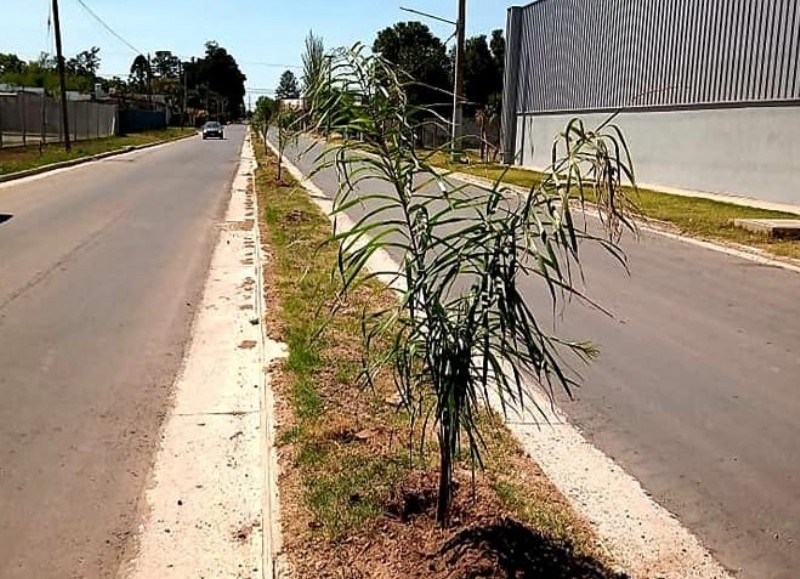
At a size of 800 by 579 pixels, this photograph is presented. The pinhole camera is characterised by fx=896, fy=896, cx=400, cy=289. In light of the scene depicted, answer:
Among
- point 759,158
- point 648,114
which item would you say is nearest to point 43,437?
point 759,158

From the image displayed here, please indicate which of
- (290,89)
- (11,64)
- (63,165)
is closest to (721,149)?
(290,89)

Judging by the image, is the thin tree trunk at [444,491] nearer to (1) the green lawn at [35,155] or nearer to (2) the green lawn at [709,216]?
(2) the green lawn at [709,216]

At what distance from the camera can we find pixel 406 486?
165 inches

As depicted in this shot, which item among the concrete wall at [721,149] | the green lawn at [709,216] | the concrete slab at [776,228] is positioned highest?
the concrete wall at [721,149]

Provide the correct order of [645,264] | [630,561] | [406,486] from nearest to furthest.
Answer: [630,561] → [406,486] → [645,264]

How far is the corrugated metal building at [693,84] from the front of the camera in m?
22.2

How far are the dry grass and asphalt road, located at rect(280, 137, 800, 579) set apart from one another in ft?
2.32

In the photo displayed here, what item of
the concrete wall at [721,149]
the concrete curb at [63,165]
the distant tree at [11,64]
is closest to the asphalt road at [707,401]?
the concrete wall at [721,149]

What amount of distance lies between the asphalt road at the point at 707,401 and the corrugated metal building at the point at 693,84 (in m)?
9.06

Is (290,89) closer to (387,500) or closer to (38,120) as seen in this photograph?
(387,500)

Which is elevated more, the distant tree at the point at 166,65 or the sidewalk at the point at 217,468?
the distant tree at the point at 166,65

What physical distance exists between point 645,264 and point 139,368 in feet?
26.2

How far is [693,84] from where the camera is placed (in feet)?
86.2

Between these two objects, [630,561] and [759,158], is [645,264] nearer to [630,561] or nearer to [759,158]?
[630,561]
